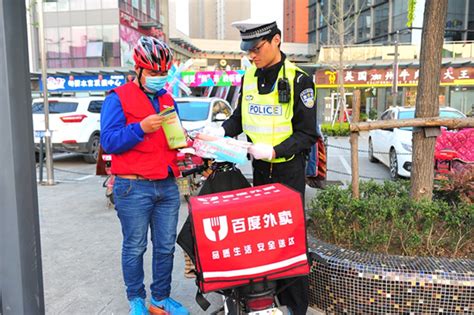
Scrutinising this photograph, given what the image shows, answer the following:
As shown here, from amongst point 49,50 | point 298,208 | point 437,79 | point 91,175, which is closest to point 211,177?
point 298,208

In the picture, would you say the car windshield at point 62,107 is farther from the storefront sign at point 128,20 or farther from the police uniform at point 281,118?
the storefront sign at point 128,20

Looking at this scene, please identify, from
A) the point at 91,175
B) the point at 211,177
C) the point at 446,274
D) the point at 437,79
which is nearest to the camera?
the point at 211,177

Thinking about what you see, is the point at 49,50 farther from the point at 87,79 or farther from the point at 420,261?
the point at 420,261

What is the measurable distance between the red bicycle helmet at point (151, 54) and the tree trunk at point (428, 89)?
2225 mm

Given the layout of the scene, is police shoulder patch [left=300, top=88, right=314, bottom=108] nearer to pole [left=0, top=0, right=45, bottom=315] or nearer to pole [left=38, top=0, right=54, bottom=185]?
pole [left=0, top=0, right=45, bottom=315]

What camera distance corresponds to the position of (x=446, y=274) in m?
2.60

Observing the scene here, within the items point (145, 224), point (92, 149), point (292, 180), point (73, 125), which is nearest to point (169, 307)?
point (145, 224)

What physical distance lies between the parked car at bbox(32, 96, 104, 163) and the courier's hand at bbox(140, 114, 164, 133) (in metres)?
8.54

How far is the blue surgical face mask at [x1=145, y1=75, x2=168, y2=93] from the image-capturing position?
2682 mm

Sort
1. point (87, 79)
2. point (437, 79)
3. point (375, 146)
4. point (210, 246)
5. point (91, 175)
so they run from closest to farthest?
point (210, 246) → point (437, 79) → point (91, 175) → point (375, 146) → point (87, 79)

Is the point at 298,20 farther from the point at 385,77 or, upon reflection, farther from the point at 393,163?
the point at 393,163

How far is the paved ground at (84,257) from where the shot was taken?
3.40 m

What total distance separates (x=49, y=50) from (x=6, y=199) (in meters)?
35.5

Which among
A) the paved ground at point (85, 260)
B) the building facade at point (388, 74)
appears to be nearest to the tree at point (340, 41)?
the building facade at point (388, 74)
